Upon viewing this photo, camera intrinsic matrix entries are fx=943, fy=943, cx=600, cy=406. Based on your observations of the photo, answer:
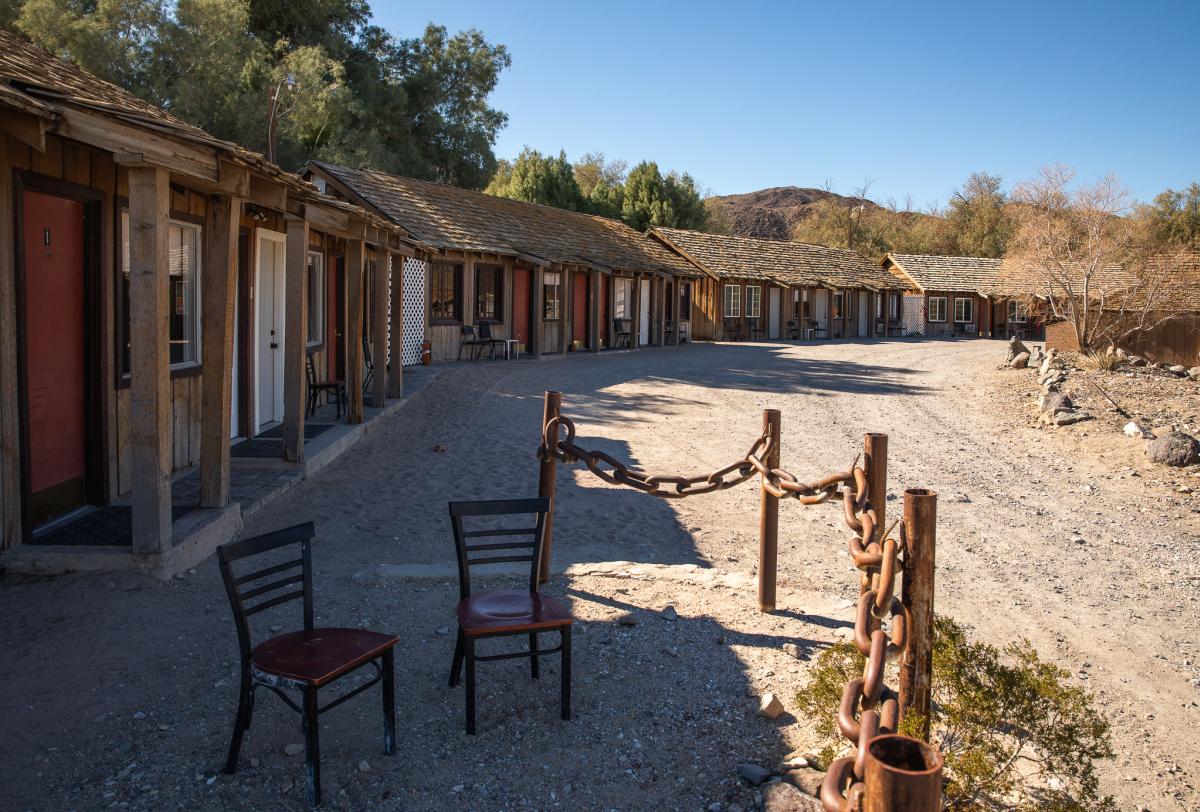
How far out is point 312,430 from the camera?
10.4 metres

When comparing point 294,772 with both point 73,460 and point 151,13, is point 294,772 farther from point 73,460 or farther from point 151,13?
point 151,13

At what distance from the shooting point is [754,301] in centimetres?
3566

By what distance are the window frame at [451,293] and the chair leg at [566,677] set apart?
53.9 feet

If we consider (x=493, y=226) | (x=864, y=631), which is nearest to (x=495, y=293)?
(x=493, y=226)

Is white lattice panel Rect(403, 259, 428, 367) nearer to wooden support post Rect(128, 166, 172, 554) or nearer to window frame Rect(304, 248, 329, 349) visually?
window frame Rect(304, 248, 329, 349)

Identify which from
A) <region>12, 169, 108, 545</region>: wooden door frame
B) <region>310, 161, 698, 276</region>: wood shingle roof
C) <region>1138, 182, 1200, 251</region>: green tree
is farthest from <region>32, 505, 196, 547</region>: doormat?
<region>1138, 182, 1200, 251</region>: green tree

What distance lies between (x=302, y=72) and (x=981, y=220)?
1804 inches

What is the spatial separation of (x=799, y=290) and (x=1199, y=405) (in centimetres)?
2197

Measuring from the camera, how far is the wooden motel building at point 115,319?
517cm

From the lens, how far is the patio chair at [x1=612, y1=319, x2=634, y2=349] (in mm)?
27250

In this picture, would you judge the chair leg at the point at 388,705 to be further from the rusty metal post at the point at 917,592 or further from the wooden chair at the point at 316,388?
the wooden chair at the point at 316,388

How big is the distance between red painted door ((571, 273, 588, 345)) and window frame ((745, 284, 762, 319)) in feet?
35.6

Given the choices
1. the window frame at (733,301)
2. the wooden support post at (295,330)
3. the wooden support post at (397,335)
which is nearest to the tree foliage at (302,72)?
the window frame at (733,301)

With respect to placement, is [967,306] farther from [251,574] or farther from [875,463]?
[251,574]
